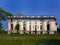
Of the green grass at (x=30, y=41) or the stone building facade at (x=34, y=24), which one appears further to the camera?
the stone building facade at (x=34, y=24)

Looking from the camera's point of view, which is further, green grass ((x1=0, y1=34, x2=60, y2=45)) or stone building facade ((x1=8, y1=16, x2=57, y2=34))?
stone building facade ((x1=8, y1=16, x2=57, y2=34))

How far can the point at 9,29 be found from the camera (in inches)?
1612

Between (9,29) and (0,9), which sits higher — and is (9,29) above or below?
below

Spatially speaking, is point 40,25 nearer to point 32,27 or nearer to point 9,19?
point 32,27

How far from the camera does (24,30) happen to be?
40344 mm

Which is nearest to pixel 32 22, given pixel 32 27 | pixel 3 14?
pixel 32 27

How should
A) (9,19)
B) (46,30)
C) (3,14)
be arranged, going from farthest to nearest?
(3,14), (9,19), (46,30)

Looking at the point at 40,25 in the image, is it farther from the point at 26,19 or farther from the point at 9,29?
the point at 9,29

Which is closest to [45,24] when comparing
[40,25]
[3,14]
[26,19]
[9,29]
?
[40,25]

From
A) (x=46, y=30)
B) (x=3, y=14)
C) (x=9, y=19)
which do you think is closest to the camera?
(x=46, y=30)

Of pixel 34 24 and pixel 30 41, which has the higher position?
pixel 30 41

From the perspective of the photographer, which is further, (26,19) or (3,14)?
(3,14)

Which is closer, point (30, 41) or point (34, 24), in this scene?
point (30, 41)

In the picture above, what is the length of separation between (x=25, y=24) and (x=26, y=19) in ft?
3.07
